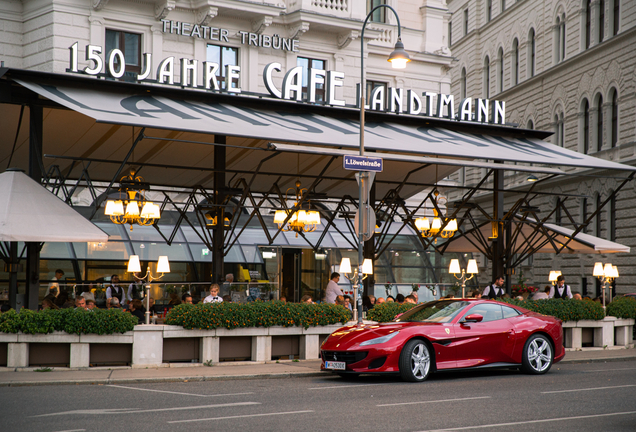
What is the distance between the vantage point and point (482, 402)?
34.8 feet

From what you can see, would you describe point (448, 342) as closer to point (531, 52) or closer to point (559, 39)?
point (559, 39)

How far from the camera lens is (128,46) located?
106ft

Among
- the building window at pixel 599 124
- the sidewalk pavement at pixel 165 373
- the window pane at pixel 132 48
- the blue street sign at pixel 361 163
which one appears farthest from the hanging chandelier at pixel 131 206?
the building window at pixel 599 124

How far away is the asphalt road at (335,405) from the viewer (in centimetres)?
872

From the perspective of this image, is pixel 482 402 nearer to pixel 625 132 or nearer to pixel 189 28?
pixel 189 28

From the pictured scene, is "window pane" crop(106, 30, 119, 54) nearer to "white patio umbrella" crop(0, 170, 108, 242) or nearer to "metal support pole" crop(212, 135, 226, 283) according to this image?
"metal support pole" crop(212, 135, 226, 283)

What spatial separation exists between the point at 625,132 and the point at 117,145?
28550mm

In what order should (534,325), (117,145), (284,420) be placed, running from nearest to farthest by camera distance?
(284,420)
(534,325)
(117,145)

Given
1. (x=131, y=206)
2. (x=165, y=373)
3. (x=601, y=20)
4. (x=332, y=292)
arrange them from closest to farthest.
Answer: (x=165, y=373)
(x=131, y=206)
(x=332, y=292)
(x=601, y=20)

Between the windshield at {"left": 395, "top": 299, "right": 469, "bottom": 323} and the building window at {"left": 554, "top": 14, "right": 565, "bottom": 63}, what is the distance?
37.1 m

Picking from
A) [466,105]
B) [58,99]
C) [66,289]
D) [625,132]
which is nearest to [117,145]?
[66,289]

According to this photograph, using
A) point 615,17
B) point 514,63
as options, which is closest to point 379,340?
point 615,17

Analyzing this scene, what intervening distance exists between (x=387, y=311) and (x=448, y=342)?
3.95 meters

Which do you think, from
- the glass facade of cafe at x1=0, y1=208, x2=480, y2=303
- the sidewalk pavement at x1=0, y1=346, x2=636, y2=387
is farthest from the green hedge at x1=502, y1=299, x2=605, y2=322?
the glass facade of cafe at x1=0, y1=208, x2=480, y2=303
